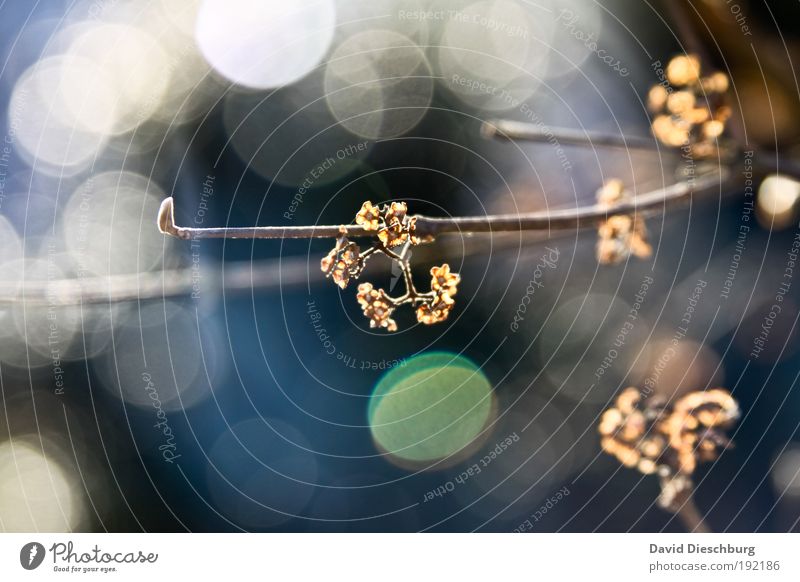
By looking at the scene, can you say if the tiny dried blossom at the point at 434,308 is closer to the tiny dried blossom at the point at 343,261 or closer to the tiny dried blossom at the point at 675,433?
the tiny dried blossom at the point at 343,261

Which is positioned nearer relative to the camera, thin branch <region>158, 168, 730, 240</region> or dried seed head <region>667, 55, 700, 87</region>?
thin branch <region>158, 168, 730, 240</region>

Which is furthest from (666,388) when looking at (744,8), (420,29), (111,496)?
(111,496)

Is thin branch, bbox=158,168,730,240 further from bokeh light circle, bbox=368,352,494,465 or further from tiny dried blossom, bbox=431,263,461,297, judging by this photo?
bokeh light circle, bbox=368,352,494,465

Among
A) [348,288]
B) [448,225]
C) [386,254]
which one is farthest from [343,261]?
[348,288]

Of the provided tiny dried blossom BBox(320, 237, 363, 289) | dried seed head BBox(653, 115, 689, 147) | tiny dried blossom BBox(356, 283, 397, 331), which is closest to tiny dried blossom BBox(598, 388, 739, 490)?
dried seed head BBox(653, 115, 689, 147)

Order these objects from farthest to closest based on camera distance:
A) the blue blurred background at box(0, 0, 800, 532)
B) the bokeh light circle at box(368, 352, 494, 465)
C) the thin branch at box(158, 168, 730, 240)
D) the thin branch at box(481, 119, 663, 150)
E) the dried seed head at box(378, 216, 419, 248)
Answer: the bokeh light circle at box(368, 352, 494, 465) → the blue blurred background at box(0, 0, 800, 532) → the thin branch at box(481, 119, 663, 150) → the dried seed head at box(378, 216, 419, 248) → the thin branch at box(158, 168, 730, 240)

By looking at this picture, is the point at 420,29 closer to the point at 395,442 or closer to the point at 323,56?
the point at 323,56

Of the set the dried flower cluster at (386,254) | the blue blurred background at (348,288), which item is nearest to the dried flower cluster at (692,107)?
the blue blurred background at (348,288)

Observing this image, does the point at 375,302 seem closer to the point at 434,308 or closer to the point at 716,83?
the point at 434,308

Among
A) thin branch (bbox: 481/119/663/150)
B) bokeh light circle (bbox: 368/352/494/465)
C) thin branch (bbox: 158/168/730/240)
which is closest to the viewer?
thin branch (bbox: 158/168/730/240)
